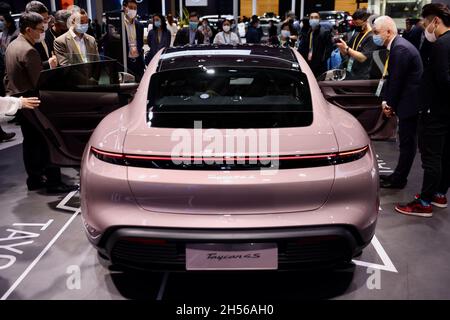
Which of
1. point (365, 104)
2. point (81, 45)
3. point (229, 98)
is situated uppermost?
point (81, 45)

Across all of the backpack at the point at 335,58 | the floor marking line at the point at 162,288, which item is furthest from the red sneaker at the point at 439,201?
the backpack at the point at 335,58

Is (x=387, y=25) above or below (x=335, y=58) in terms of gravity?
above

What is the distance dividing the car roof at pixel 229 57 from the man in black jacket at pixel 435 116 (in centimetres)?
103

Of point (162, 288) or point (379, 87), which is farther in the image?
point (379, 87)

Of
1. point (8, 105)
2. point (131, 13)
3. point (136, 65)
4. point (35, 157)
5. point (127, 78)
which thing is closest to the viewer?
point (8, 105)

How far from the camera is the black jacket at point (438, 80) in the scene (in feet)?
10.6

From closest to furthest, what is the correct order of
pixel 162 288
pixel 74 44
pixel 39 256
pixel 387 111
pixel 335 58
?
1. pixel 162 288
2. pixel 39 256
3. pixel 387 111
4. pixel 74 44
5. pixel 335 58

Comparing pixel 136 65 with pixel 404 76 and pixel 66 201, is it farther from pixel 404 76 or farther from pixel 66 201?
pixel 404 76

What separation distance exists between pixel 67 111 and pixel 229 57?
1.48 metres

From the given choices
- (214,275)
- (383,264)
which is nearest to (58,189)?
(214,275)

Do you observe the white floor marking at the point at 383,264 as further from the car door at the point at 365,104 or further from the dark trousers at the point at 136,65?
the dark trousers at the point at 136,65

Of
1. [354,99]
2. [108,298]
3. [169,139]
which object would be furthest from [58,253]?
[354,99]

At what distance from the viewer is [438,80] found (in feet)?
10.9

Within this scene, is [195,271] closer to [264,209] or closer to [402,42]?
[264,209]
